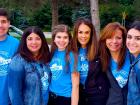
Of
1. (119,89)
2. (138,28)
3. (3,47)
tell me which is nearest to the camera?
(138,28)

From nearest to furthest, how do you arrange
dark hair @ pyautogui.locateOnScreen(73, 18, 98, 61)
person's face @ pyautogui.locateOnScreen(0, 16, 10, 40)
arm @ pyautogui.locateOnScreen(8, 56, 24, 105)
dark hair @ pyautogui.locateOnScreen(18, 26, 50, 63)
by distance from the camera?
1. arm @ pyautogui.locateOnScreen(8, 56, 24, 105)
2. dark hair @ pyautogui.locateOnScreen(18, 26, 50, 63)
3. dark hair @ pyautogui.locateOnScreen(73, 18, 98, 61)
4. person's face @ pyautogui.locateOnScreen(0, 16, 10, 40)

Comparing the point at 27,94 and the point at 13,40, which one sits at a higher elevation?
the point at 13,40

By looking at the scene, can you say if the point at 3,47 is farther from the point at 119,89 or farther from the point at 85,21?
the point at 119,89

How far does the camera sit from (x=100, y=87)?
4676mm

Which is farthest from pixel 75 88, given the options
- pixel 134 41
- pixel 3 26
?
pixel 3 26

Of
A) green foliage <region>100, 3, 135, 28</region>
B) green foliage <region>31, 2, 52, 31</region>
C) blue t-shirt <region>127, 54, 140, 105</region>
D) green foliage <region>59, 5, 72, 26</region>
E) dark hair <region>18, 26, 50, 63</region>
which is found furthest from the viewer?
green foliage <region>59, 5, 72, 26</region>

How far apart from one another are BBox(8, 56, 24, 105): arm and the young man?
0.85 ft

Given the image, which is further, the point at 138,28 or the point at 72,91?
the point at 72,91

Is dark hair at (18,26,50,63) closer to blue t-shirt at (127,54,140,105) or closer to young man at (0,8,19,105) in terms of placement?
young man at (0,8,19,105)

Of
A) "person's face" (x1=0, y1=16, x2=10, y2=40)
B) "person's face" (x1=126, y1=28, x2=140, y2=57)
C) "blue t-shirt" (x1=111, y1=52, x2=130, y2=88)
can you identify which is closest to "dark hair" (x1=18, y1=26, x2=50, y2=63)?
"person's face" (x1=0, y1=16, x2=10, y2=40)

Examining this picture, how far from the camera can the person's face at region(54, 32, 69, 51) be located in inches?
187

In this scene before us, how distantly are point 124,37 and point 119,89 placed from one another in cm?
63

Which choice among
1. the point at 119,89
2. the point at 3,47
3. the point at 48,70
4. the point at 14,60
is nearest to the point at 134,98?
the point at 119,89

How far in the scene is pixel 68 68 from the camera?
4.66 m
